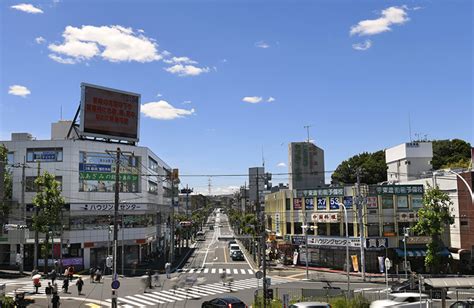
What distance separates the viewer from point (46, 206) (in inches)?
1919

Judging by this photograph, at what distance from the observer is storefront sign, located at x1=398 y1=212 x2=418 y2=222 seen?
52250 mm

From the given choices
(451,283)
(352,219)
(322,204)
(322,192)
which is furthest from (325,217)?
(451,283)

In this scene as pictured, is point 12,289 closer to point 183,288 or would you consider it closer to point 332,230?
point 183,288

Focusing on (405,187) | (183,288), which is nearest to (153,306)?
(183,288)

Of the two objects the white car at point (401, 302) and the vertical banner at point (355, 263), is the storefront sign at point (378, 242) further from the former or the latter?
the white car at point (401, 302)

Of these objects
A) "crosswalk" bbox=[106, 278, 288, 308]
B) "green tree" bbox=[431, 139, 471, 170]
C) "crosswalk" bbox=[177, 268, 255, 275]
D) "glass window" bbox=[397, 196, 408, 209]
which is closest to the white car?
"crosswalk" bbox=[106, 278, 288, 308]

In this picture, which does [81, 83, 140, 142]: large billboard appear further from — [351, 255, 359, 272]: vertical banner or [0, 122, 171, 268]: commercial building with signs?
[351, 255, 359, 272]: vertical banner

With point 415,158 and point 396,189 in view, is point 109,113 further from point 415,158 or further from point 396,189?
point 415,158

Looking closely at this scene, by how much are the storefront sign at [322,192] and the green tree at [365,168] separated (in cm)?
4128

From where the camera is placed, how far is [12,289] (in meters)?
39.4

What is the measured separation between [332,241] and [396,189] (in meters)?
9.76

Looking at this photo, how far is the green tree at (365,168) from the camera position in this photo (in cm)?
9975

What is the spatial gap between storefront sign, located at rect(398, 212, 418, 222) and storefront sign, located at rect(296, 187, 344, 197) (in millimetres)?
7167

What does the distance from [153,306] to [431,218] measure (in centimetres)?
2819
